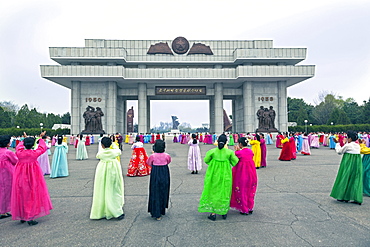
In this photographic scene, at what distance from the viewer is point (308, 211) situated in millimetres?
4910

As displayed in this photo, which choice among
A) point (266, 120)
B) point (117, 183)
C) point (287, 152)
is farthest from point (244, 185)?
point (266, 120)

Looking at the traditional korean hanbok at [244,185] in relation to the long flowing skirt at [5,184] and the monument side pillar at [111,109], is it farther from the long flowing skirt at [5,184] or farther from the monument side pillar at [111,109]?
the monument side pillar at [111,109]

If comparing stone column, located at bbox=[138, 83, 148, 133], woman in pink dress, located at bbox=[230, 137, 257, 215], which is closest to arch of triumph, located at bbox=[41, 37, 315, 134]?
stone column, located at bbox=[138, 83, 148, 133]

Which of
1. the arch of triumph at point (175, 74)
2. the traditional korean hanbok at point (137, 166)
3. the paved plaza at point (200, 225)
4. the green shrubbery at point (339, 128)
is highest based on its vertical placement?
the arch of triumph at point (175, 74)

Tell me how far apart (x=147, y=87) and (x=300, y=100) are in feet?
184

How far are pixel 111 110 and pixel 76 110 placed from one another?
4.35 meters

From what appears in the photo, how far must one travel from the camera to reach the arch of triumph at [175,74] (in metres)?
30.2

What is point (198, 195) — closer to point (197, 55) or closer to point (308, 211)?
point (308, 211)

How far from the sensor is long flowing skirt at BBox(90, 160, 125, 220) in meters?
4.54

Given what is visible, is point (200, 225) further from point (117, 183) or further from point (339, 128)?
point (339, 128)

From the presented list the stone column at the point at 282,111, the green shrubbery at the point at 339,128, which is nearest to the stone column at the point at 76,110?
the stone column at the point at 282,111

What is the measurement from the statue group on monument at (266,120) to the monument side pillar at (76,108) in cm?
2274

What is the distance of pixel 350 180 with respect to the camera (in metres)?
5.47

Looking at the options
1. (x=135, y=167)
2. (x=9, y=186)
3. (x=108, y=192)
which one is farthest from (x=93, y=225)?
(x=135, y=167)
